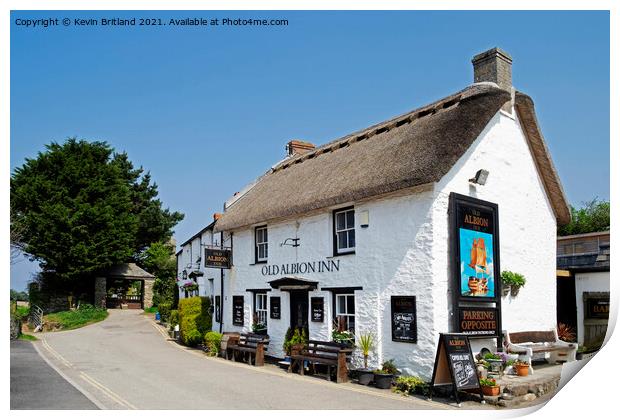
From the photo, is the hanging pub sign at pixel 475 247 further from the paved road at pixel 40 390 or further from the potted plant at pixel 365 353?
the paved road at pixel 40 390

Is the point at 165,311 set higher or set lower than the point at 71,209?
lower

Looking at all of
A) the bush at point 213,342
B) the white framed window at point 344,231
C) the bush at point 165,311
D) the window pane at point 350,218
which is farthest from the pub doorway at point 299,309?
the bush at point 165,311

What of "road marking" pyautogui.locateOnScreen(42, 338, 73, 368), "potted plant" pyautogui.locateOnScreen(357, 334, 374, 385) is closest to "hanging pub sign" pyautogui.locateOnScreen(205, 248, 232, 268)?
"road marking" pyautogui.locateOnScreen(42, 338, 73, 368)

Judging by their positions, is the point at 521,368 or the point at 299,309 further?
the point at 299,309

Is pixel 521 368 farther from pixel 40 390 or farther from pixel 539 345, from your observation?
pixel 40 390

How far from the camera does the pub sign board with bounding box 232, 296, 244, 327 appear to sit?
17109mm

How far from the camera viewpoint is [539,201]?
14289 millimetres

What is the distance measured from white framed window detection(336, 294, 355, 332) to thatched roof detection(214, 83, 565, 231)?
7.24 ft

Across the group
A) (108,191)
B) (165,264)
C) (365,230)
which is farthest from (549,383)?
(165,264)

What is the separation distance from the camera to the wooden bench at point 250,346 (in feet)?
48.8

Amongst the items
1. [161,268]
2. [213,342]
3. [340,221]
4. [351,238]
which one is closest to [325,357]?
[351,238]

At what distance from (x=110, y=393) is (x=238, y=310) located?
23.3 ft

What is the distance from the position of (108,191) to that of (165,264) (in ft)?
64.0

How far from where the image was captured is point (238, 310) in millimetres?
17266
